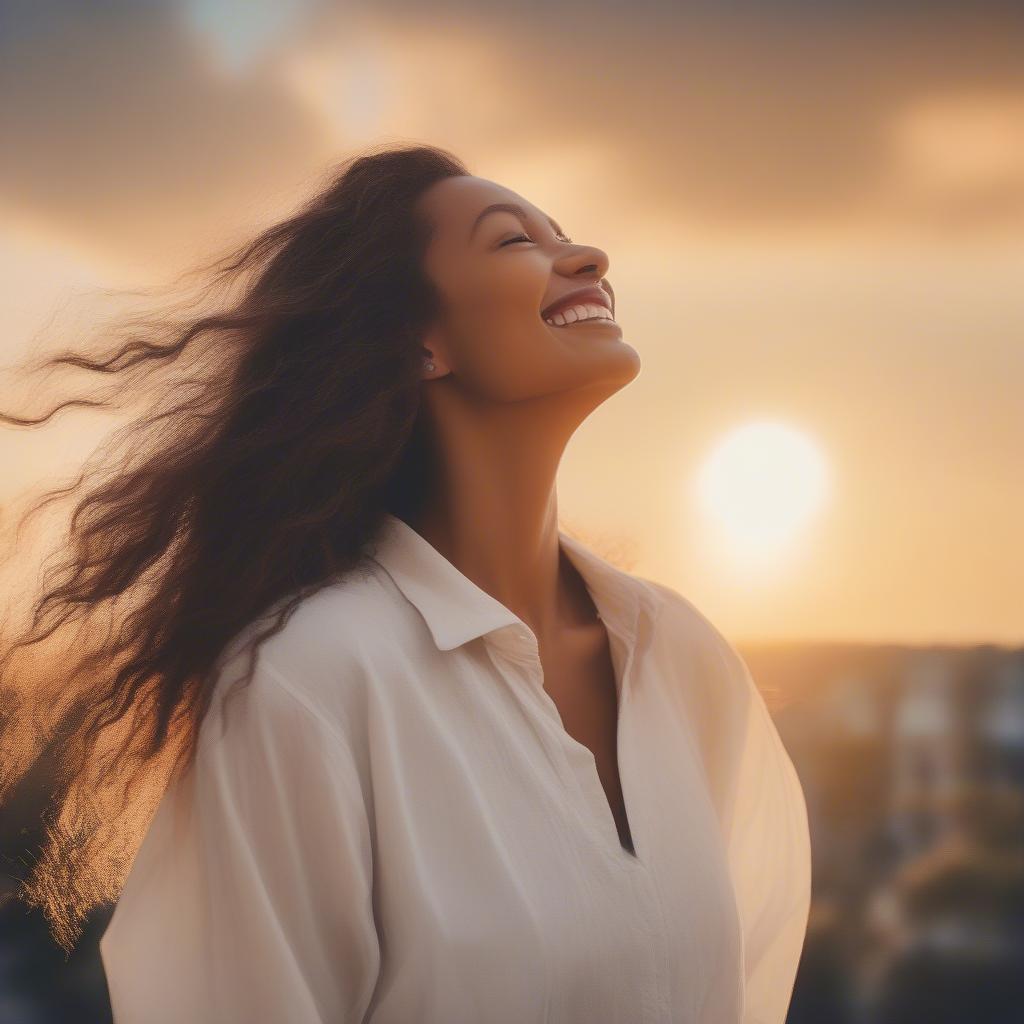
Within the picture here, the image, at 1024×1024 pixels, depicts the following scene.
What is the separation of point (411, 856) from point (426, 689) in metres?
0.23

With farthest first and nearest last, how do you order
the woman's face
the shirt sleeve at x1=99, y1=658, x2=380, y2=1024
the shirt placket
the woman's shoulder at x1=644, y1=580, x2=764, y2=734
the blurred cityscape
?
the blurred cityscape → the woman's shoulder at x1=644, y1=580, x2=764, y2=734 → the woman's face → the shirt placket → the shirt sleeve at x1=99, y1=658, x2=380, y2=1024

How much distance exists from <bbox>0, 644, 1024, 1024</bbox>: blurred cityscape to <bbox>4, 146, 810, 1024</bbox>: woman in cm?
227

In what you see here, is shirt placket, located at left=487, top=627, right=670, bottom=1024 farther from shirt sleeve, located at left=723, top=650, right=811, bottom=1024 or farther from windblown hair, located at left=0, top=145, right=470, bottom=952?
shirt sleeve, located at left=723, top=650, right=811, bottom=1024

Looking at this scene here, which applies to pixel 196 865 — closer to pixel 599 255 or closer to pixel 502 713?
pixel 502 713

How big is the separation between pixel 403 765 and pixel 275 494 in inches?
17.5

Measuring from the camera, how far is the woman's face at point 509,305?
1.75 meters

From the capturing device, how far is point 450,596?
165 centimetres

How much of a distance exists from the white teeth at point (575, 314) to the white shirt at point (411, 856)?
1.32 feet

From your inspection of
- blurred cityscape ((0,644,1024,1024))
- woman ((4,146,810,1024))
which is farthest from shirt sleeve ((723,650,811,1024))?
blurred cityscape ((0,644,1024,1024))

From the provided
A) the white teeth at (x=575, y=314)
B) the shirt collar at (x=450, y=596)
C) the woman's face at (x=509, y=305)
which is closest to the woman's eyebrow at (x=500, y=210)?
the woman's face at (x=509, y=305)

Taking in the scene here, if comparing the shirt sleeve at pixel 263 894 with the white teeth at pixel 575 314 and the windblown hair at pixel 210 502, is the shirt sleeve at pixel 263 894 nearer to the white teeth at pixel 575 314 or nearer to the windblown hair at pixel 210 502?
the windblown hair at pixel 210 502

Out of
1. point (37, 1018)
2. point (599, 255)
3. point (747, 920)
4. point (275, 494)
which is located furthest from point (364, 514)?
point (37, 1018)

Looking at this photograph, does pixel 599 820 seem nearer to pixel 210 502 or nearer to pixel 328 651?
pixel 328 651

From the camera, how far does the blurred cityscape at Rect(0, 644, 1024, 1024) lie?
19.9 ft
